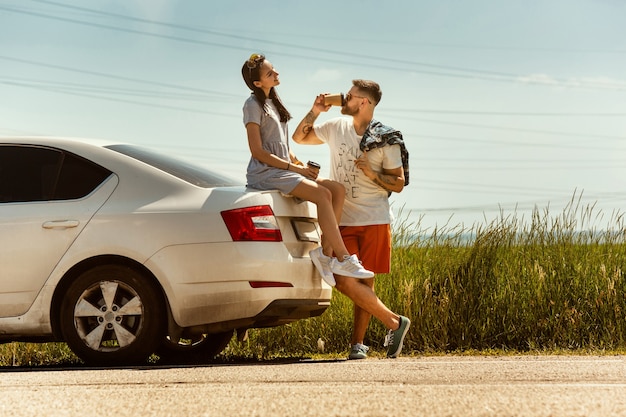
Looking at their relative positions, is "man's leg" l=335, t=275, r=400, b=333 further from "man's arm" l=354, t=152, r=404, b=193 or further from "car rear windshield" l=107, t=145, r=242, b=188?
A: "car rear windshield" l=107, t=145, r=242, b=188

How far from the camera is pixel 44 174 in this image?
7988 millimetres

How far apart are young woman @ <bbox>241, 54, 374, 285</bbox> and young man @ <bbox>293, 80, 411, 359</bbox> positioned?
29 centimetres

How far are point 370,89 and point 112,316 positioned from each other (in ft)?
9.30

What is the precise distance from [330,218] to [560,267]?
3586mm

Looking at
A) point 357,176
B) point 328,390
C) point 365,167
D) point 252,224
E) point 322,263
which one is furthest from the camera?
point 357,176

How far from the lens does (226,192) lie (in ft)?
24.9

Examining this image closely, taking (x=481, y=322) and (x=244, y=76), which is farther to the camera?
(x=481, y=322)

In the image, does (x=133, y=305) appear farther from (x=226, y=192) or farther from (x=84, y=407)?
(x=84, y=407)

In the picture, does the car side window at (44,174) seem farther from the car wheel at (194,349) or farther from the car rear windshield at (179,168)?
the car wheel at (194,349)

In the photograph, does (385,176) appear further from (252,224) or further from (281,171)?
(252,224)

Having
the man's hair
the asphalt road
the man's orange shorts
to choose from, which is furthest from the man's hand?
the asphalt road

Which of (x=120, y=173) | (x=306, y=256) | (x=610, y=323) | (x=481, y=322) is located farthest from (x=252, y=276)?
(x=610, y=323)

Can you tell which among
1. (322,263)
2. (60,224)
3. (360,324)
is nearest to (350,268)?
(322,263)

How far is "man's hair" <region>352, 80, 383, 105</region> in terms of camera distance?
340 inches
